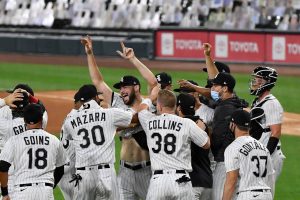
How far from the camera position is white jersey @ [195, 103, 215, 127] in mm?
10195

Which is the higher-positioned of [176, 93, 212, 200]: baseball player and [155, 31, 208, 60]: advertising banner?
[155, 31, 208, 60]: advertising banner

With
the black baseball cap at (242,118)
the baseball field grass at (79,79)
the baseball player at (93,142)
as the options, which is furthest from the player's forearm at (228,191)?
the baseball field grass at (79,79)

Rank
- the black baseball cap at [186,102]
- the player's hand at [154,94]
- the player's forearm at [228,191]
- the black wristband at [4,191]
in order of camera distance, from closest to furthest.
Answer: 1. the player's forearm at [228,191]
2. the black wristband at [4,191]
3. the black baseball cap at [186,102]
4. the player's hand at [154,94]

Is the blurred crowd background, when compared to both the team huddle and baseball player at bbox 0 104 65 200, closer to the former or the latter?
the team huddle

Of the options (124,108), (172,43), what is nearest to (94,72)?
(124,108)

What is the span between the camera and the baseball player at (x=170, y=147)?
8.88m

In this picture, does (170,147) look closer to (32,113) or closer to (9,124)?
(32,113)

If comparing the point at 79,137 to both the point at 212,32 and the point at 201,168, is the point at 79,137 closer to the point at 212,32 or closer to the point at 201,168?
the point at 201,168

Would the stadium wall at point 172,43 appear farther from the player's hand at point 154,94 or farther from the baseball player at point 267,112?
the player's hand at point 154,94

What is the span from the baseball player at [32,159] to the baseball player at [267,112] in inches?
96.2

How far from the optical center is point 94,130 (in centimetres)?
930

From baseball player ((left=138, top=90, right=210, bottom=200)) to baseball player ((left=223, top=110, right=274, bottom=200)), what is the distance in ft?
1.71

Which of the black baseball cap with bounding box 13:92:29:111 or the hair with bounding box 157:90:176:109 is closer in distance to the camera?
the hair with bounding box 157:90:176:109

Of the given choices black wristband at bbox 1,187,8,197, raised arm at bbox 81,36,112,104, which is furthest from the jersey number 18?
raised arm at bbox 81,36,112,104
